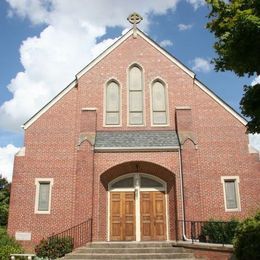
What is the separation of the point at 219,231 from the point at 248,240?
4.94 m

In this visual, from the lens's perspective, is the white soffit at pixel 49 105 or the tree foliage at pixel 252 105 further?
the white soffit at pixel 49 105

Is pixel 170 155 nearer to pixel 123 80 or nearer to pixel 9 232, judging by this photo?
pixel 123 80

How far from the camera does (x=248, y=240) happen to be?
12055 mm

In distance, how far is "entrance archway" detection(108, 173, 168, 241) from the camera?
1873cm

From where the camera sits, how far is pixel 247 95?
31.9 ft

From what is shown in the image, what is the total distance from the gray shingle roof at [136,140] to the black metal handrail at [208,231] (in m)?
3.81

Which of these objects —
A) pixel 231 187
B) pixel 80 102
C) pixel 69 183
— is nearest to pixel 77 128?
pixel 80 102

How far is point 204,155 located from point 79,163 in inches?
248

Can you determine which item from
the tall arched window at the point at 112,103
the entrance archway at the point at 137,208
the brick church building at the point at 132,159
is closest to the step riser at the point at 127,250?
the brick church building at the point at 132,159

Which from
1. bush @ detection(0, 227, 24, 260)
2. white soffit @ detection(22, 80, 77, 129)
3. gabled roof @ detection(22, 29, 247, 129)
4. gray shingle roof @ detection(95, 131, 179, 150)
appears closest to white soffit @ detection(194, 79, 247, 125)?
gabled roof @ detection(22, 29, 247, 129)

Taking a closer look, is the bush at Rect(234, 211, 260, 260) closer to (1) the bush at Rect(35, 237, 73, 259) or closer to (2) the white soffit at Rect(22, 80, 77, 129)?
(1) the bush at Rect(35, 237, 73, 259)

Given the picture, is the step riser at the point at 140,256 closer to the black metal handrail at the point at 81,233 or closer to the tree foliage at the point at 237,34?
the black metal handrail at the point at 81,233

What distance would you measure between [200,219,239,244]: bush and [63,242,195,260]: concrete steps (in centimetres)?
165

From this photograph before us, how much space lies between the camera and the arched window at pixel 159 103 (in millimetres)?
20375
